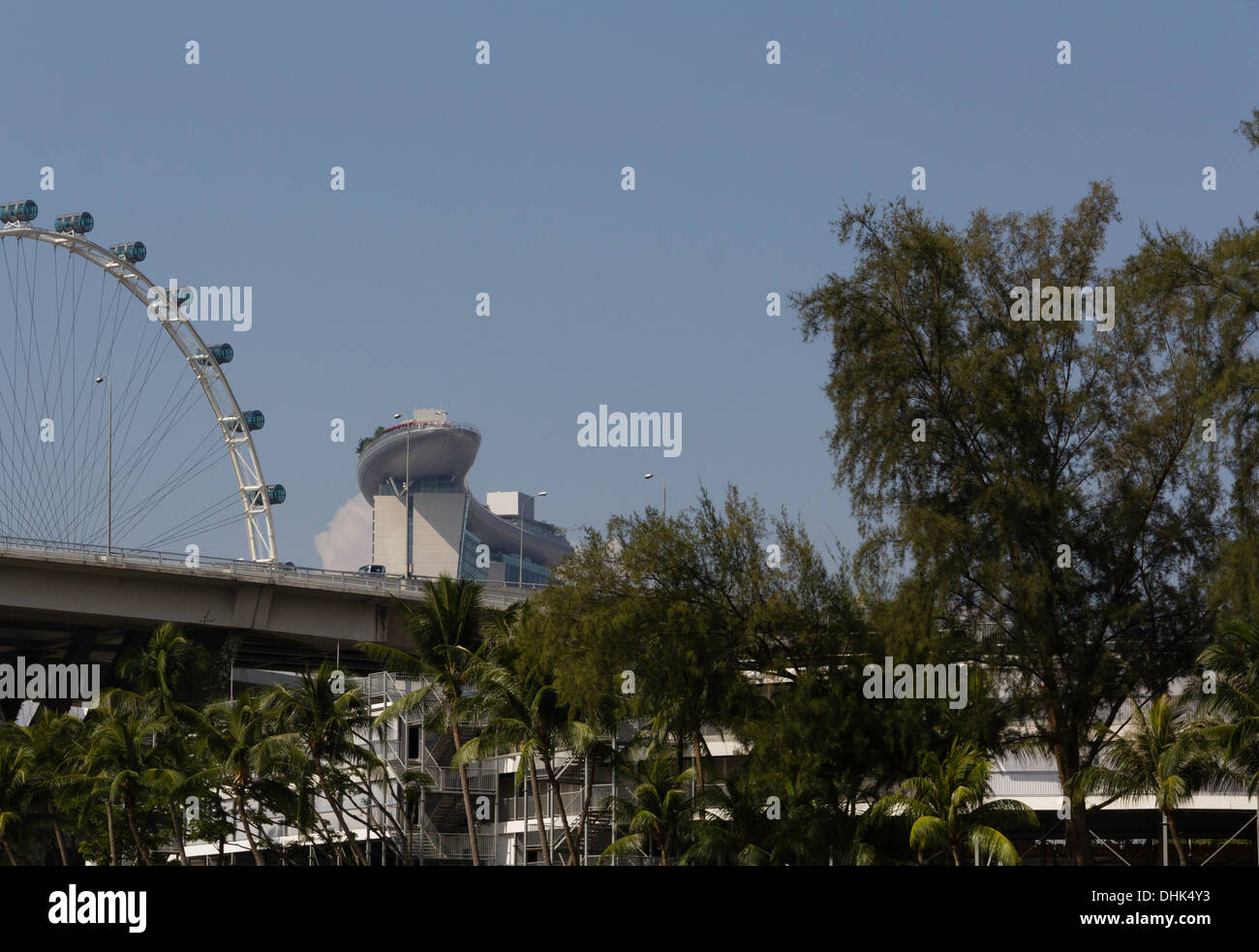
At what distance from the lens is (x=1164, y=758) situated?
48.8 m

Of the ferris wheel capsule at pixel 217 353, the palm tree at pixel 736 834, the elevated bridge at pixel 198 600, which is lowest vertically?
the palm tree at pixel 736 834

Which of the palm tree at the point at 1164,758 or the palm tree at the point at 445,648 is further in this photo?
the palm tree at the point at 445,648

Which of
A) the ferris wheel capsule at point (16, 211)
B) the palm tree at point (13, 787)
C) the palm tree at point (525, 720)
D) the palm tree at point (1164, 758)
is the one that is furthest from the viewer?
the ferris wheel capsule at point (16, 211)

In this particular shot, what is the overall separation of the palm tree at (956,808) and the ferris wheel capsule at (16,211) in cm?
7888

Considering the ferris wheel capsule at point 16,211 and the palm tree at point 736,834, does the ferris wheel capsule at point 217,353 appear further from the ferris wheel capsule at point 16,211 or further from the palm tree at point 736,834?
the palm tree at point 736,834

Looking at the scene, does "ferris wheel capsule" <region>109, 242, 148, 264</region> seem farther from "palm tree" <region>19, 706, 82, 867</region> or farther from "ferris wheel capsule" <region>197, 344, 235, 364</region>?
"palm tree" <region>19, 706, 82, 867</region>

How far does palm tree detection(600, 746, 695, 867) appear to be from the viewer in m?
54.1

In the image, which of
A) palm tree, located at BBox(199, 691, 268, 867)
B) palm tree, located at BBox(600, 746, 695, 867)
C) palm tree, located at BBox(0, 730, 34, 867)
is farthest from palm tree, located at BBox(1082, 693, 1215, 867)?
palm tree, located at BBox(0, 730, 34, 867)

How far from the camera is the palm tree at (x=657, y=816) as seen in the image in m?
54.1

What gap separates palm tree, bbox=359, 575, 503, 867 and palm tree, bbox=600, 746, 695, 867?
837 centimetres

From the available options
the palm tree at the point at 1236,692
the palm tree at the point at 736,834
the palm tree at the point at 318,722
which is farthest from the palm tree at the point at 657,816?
the palm tree at the point at 1236,692

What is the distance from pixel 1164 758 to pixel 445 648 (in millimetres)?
26519
